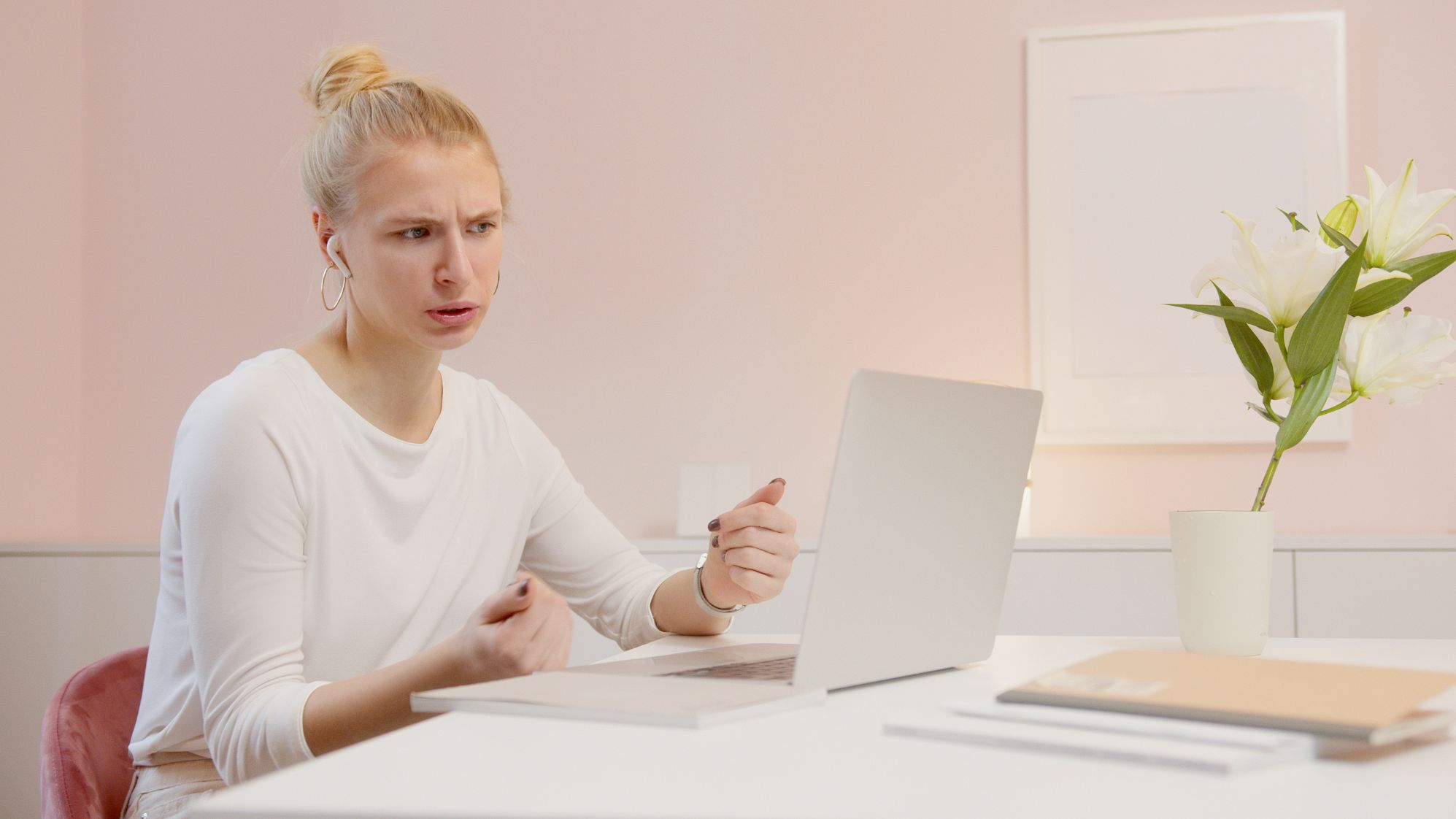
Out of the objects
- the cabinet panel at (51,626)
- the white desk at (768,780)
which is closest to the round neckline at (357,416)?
the white desk at (768,780)

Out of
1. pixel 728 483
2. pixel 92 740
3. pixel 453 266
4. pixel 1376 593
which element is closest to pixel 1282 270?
pixel 453 266

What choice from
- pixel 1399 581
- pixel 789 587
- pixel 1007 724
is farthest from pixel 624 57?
pixel 1007 724

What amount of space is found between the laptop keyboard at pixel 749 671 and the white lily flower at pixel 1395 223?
28.5 inches

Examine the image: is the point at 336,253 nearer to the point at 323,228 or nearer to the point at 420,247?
the point at 323,228

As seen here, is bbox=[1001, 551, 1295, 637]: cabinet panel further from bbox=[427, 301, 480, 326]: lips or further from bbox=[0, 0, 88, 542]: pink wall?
bbox=[0, 0, 88, 542]: pink wall

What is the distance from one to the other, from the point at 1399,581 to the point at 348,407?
6.95 ft

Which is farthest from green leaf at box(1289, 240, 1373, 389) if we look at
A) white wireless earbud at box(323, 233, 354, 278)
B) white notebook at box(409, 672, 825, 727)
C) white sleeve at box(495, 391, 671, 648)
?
white wireless earbud at box(323, 233, 354, 278)

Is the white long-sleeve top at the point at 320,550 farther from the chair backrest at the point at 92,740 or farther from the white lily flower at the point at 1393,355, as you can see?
the white lily flower at the point at 1393,355

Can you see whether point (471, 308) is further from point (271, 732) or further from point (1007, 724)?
point (1007, 724)

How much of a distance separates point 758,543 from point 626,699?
0.50 metres

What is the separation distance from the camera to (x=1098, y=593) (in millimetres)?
2566

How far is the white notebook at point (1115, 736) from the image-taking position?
675mm

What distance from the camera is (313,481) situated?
56.3 inches

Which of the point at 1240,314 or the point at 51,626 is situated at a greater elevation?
the point at 1240,314
